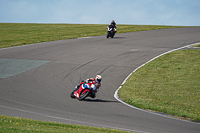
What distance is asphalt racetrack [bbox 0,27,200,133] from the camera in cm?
1132

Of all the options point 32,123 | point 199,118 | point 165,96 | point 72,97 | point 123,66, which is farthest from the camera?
point 123,66

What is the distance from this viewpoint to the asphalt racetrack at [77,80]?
1132cm

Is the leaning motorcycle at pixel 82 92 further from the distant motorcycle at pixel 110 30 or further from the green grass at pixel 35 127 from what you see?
the distant motorcycle at pixel 110 30

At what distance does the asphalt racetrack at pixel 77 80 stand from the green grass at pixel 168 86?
0.94m

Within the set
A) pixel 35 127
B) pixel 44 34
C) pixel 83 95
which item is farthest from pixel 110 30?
pixel 35 127

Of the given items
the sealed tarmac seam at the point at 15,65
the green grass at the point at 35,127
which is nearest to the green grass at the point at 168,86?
the green grass at the point at 35,127

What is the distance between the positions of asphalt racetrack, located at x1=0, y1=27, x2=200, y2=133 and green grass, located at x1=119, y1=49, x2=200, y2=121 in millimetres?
938

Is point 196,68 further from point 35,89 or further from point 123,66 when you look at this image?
point 35,89

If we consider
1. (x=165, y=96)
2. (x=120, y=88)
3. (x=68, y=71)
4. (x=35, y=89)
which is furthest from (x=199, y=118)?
(x=68, y=71)

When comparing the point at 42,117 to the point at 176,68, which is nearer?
the point at 42,117

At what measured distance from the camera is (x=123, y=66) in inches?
891

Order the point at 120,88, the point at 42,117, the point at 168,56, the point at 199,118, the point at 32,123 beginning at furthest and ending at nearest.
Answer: the point at 168,56 < the point at 120,88 < the point at 199,118 < the point at 42,117 < the point at 32,123

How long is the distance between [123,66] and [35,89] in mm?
8535

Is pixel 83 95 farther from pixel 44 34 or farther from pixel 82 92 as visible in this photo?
pixel 44 34
